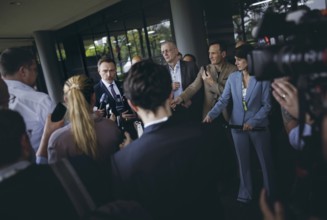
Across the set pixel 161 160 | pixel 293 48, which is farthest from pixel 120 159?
pixel 293 48

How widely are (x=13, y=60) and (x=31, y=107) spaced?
12.9 inches

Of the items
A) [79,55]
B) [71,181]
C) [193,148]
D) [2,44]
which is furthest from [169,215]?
[2,44]

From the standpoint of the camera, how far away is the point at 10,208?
84 centimetres

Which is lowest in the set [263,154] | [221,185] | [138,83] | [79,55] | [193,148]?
[221,185]

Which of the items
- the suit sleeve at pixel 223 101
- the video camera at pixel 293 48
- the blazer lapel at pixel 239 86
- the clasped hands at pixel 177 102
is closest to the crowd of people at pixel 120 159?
the video camera at pixel 293 48

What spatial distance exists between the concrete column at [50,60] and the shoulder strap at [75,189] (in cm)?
992

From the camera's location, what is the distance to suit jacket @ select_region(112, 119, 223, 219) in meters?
1.09

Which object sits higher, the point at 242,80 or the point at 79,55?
the point at 79,55

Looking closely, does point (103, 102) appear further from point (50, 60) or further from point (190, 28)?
point (50, 60)

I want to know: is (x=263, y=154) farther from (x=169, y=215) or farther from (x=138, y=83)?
(x=138, y=83)

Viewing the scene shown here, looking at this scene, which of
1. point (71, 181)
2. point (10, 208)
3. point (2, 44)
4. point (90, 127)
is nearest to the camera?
point (10, 208)

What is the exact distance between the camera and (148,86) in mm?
1139

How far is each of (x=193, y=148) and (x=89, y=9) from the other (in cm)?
759

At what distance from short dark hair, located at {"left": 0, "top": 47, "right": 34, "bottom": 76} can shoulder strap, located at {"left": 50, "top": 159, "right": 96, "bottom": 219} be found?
41.5 inches
